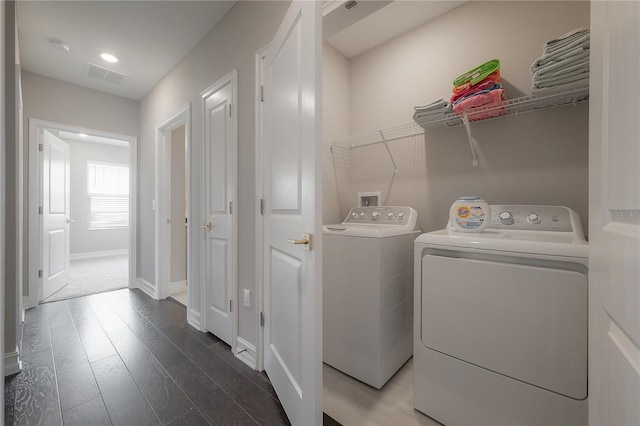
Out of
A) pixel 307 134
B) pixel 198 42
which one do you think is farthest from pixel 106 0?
pixel 307 134

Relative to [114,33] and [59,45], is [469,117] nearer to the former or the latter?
[114,33]

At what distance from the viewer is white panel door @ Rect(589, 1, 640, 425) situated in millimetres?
386

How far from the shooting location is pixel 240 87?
6.00 ft

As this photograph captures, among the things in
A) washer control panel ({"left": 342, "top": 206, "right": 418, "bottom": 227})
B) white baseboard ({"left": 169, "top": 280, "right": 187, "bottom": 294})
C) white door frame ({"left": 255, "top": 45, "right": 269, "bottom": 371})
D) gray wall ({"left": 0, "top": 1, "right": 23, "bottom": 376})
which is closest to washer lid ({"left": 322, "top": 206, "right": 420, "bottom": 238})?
washer control panel ({"left": 342, "top": 206, "right": 418, "bottom": 227})

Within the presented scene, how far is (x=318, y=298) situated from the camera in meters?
0.99

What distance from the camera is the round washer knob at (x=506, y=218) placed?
1421 millimetres

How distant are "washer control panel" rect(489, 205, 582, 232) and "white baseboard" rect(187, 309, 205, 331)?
2409 mm

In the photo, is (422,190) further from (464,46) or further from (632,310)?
(632,310)

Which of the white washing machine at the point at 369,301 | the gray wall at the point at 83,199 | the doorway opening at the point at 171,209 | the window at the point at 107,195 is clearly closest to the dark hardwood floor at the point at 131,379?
the white washing machine at the point at 369,301

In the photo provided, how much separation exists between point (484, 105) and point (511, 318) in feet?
3.88

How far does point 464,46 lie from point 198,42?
2.23 m

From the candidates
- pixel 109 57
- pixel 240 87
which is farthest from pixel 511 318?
pixel 109 57

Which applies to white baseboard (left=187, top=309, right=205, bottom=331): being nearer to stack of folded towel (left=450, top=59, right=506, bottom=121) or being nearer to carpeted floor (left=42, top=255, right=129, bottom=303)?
carpeted floor (left=42, top=255, right=129, bottom=303)

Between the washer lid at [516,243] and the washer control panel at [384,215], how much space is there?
56 centimetres
